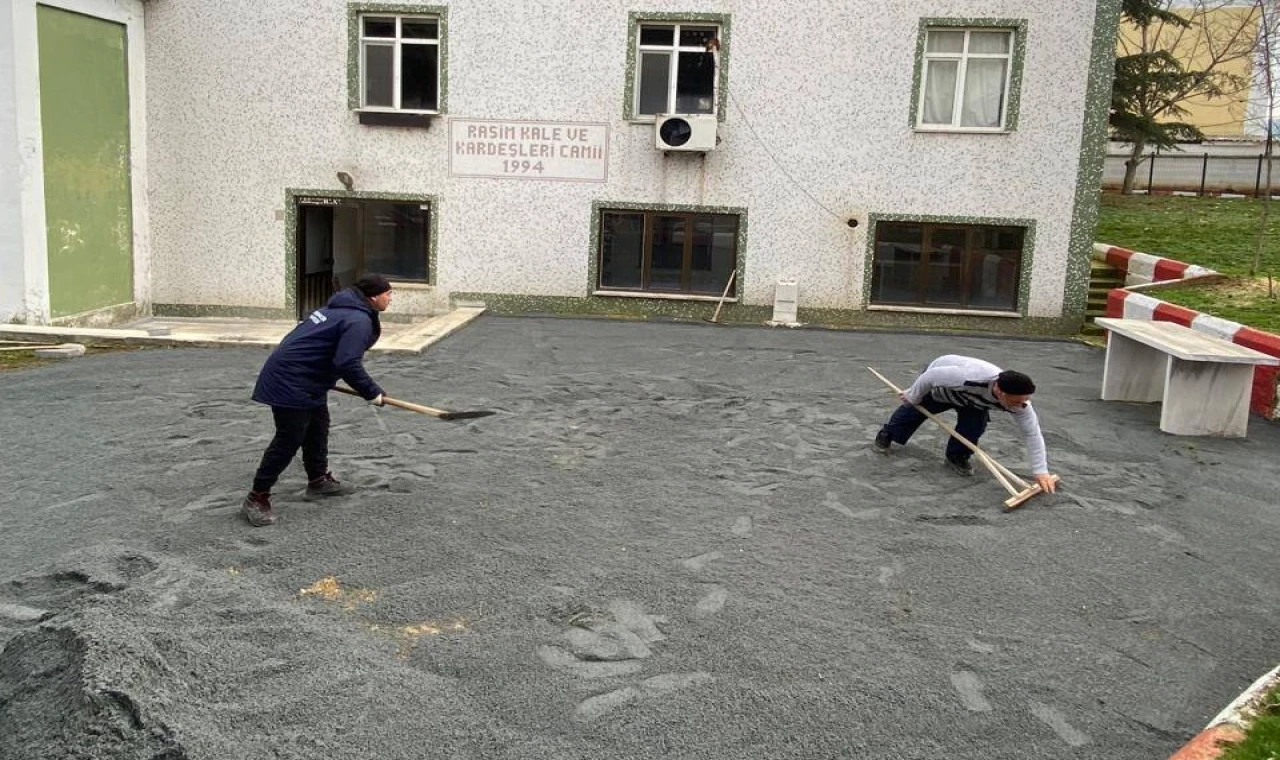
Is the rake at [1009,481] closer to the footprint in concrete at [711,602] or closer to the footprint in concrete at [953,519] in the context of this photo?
the footprint in concrete at [953,519]

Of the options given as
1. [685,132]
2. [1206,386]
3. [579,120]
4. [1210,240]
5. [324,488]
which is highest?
[579,120]

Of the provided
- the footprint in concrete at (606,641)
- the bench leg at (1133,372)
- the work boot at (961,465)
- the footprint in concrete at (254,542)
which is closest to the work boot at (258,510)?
the footprint in concrete at (254,542)

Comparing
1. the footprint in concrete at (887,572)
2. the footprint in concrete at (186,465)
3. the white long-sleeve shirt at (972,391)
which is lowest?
the footprint in concrete at (887,572)

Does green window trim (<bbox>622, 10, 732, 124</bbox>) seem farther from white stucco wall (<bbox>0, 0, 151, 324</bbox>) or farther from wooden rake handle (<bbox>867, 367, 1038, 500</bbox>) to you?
wooden rake handle (<bbox>867, 367, 1038, 500</bbox>)

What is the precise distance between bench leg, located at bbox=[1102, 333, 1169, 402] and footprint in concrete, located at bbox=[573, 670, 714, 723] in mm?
7759

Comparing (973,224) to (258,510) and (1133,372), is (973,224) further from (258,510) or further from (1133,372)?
(258,510)

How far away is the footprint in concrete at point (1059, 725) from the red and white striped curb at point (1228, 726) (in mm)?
333

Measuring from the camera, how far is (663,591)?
5574mm

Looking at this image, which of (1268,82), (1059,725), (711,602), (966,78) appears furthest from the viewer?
(966,78)

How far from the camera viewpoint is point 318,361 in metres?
6.41

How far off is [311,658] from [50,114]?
11.7 meters

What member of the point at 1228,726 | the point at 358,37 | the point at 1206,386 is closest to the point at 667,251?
the point at 358,37

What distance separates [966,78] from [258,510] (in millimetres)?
12838

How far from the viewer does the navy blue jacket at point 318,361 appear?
6.33m
